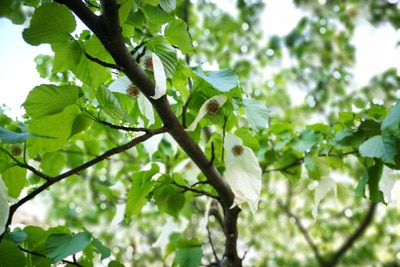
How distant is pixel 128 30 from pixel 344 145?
0.43 meters

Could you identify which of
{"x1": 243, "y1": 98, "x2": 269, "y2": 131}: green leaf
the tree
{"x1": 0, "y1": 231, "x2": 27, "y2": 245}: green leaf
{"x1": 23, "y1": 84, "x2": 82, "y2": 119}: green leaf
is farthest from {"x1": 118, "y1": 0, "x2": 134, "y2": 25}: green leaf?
{"x1": 0, "y1": 231, "x2": 27, "y2": 245}: green leaf

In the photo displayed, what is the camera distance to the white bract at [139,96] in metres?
0.47

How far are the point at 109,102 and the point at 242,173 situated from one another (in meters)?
0.23

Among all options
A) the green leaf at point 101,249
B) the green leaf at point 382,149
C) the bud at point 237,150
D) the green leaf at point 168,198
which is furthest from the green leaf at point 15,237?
the green leaf at point 382,149

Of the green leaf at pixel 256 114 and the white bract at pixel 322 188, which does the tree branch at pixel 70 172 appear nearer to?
the green leaf at pixel 256 114

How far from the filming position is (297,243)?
379 centimetres

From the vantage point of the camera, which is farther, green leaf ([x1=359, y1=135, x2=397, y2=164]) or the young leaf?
the young leaf

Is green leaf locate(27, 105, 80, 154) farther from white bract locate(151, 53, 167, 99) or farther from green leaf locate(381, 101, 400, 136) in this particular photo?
green leaf locate(381, 101, 400, 136)

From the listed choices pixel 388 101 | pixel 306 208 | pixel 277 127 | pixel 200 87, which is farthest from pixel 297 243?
pixel 200 87

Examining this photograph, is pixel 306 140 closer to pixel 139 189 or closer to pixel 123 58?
pixel 139 189

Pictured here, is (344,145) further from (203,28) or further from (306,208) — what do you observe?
(306,208)

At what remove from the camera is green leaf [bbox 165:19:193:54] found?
490mm

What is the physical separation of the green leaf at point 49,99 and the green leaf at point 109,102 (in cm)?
3

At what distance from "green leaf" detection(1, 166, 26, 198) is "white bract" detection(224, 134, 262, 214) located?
29cm
